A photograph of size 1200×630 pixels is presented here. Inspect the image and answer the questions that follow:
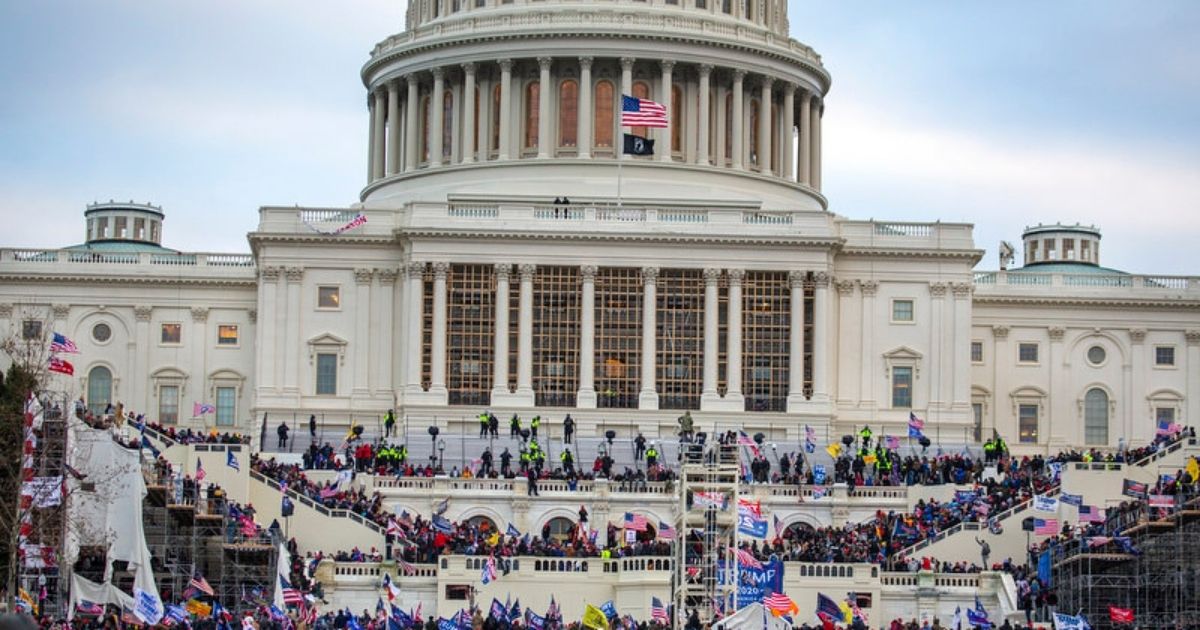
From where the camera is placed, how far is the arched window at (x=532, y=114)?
454ft

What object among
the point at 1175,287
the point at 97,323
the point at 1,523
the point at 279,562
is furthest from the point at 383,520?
the point at 1175,287

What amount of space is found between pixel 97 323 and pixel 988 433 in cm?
3801

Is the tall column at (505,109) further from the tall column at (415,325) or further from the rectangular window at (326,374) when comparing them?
the rectangular window at (326,374)

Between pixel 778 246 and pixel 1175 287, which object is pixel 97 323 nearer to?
pixel 778 246

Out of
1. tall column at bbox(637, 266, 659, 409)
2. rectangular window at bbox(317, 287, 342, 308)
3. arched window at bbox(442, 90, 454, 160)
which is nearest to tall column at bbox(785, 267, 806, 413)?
tall column at bbox(637, 266, 659, 409)

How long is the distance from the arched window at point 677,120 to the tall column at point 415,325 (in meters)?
17.9

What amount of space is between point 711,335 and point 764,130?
18.3 m

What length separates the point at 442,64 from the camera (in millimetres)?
140000

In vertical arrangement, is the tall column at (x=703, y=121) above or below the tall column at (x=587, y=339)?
above

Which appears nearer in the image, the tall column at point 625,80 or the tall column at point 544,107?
the tall column at point 544,107

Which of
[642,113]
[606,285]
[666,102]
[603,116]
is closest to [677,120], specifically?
[666,102]

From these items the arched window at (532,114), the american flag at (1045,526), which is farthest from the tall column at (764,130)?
the american flag at (1045,526)

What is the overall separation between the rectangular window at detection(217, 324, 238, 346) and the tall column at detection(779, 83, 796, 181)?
26.2 metres

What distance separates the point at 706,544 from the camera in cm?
8506
